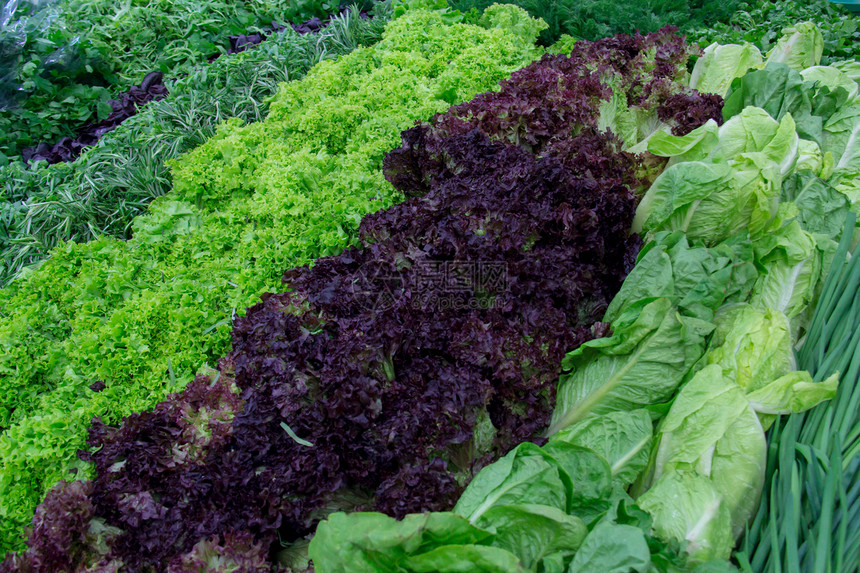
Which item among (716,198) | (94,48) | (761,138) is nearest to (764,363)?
(716,198)

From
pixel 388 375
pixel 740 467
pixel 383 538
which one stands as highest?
pixel 383 538

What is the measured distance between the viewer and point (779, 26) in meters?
5.24

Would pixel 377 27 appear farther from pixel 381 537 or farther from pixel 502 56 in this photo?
pixel 381 537

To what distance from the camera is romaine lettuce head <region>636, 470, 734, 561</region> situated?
186cm

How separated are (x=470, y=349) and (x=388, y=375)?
1.31 ft

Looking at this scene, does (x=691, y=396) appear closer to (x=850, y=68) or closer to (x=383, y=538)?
(x=383, y=538)

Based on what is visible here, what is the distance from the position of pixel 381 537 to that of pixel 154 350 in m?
2.08

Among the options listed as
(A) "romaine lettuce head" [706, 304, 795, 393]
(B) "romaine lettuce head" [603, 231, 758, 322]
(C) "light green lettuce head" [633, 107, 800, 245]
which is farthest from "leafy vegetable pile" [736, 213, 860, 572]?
(C) "light green lettuce head" [633, 107, 800, 245]

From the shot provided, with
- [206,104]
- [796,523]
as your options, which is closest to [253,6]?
[206,104]

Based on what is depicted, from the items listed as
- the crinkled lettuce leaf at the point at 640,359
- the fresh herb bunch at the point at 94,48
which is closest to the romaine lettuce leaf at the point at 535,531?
the crinkled lettuce leaf at the point at 640,359

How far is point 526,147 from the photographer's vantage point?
11.9ft

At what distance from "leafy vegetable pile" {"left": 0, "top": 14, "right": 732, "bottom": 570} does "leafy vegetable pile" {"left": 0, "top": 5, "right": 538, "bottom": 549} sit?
350mm

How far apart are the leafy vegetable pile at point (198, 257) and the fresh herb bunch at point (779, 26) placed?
2100 millimetres

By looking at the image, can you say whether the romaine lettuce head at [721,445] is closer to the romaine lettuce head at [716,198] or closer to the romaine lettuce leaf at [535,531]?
the romaine lettuce leaf at [535,531]
